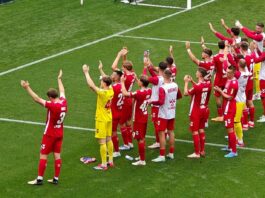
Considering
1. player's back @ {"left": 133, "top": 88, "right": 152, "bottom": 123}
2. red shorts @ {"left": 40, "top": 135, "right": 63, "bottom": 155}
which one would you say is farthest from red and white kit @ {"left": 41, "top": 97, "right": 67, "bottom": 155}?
player's back @ {"left": 133, "top": 88, "right": 152, "bottom": 123}

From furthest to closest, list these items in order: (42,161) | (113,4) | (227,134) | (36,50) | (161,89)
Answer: (113,4) < (36,50) < (227,134) < (161,89) < (42,161)

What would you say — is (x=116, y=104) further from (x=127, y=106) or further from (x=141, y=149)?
(x=141, y=149)

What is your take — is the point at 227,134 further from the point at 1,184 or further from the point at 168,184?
the point at 1,184

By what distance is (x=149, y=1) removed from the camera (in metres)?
37.9

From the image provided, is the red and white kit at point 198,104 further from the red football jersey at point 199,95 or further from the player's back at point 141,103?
the player's back at point 141,103

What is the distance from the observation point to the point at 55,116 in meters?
17.8

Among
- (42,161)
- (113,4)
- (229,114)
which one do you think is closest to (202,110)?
(229,114)

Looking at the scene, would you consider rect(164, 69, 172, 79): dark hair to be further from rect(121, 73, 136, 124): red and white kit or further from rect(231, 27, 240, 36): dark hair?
rect(231, 27, 240, 36): dark hair

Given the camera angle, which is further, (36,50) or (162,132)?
(36,50)

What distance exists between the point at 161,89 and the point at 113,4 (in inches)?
718

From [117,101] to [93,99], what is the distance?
5083 millimetres

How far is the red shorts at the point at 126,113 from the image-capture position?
20203 millimetres

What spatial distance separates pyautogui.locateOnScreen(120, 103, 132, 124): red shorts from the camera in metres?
20.2

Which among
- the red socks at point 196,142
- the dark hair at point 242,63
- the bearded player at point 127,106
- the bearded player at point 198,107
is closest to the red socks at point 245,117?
the dark hair at point 242,63
